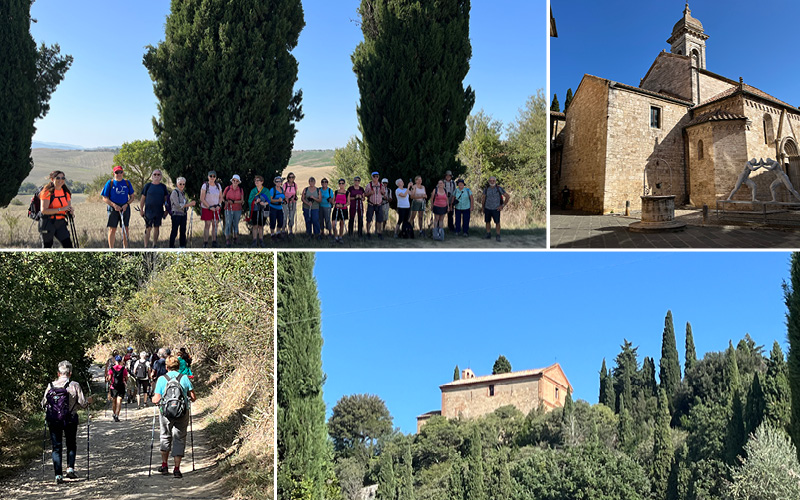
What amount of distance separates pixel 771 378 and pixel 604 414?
12388 mm

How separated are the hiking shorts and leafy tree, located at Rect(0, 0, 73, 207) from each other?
7.45 metres

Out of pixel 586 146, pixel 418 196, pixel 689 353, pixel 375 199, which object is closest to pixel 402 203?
pixel 418 196

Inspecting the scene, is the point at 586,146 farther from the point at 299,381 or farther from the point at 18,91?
the point at 18,91

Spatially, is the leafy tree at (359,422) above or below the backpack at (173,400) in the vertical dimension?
below

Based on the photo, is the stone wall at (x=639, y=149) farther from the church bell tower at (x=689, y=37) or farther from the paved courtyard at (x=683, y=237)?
the church bell tower at (x=689, y=37)

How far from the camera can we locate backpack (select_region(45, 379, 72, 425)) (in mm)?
5484

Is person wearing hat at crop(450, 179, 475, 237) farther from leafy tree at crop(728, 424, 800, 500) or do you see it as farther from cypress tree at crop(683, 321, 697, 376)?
cypress tree at crop(683, 321, 697, 376)

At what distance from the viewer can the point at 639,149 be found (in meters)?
15.4

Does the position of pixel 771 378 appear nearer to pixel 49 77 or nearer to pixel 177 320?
pixel 177 320

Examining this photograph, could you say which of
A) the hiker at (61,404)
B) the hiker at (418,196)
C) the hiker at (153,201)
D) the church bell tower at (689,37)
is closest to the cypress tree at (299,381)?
the hiker at (153,201)

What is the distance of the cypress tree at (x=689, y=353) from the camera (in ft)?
99.0

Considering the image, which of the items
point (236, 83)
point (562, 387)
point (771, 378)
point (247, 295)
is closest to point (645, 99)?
point (771, 378)

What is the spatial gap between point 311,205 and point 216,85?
9.32 feet

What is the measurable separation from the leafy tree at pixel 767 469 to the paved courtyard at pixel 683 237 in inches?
319
